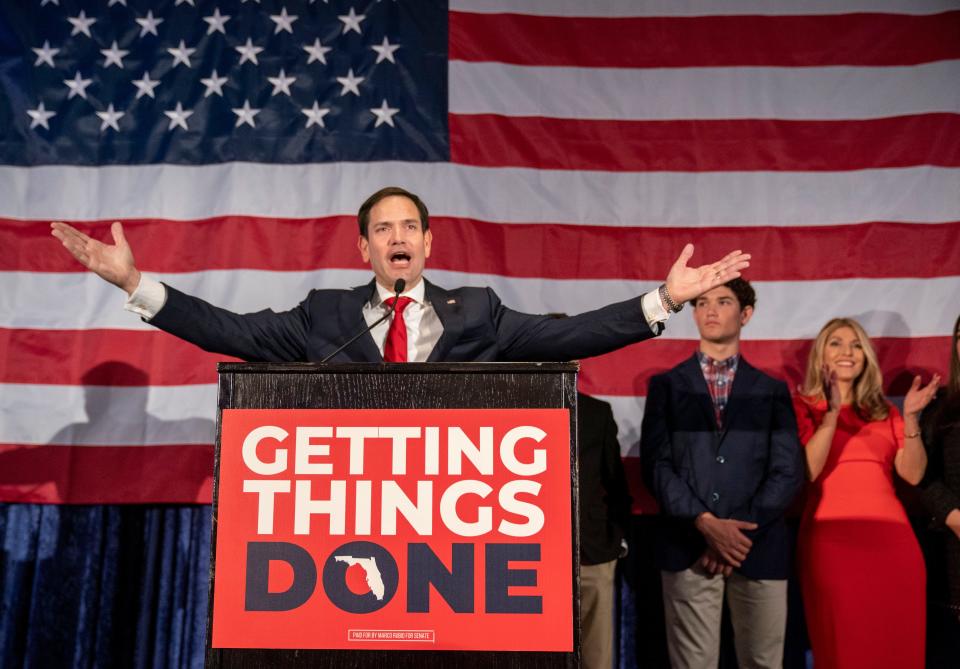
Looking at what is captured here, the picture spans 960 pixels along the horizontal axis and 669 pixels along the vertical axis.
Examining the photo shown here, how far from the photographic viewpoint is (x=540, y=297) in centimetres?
→ 373

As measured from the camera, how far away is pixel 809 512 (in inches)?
129

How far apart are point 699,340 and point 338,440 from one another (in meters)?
2.50

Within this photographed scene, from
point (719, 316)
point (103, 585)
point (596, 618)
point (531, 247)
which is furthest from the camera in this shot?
point (531, 247)

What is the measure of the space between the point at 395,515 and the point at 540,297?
2.31m

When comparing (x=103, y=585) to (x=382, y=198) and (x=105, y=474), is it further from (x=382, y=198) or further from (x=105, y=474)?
(x=382, y=198)

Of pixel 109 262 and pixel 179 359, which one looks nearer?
pixel 109 262

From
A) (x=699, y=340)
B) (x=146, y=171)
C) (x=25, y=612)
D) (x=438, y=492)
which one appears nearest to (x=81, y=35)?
(x=146, y=171)

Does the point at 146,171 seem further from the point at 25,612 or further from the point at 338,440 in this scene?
the point at 338,440

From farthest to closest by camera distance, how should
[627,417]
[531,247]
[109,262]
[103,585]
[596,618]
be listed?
[531,247] < [627,417] < [103,585] < [596,618] < [109,262]

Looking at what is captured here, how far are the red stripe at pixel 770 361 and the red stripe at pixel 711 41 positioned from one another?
1.27 meters

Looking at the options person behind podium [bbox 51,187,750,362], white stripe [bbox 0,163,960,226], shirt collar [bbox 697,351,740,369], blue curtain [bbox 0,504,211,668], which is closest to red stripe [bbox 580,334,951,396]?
shirt collar [bbox 697,351,740,369]

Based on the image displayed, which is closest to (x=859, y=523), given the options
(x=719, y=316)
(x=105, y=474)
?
(x=719, y=316)

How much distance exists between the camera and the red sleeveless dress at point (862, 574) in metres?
3.08

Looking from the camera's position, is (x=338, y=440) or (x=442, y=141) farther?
(x=442, y=141)
